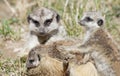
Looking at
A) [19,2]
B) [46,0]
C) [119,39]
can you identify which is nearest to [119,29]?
[119,39]

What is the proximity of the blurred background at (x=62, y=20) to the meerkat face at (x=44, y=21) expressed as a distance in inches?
15.8

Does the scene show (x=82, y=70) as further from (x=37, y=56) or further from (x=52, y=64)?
(x=37, y=56)

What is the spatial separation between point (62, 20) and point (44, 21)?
79 cm

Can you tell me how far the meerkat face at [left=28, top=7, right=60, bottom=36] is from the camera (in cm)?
890

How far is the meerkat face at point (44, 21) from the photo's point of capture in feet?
29.2

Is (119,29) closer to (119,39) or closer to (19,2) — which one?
(119,39)

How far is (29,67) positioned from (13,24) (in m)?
3.56

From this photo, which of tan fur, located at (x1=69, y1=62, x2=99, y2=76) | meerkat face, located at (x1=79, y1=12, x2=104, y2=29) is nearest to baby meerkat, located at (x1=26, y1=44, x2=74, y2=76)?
tan fur, located at (x1=69, y1=62, x2=99, y2=76)

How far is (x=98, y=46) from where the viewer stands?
7.36m

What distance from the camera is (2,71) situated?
7734mm

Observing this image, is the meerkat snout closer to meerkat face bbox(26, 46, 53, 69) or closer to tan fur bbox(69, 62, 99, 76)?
meerkat face bbox(26, 46, 53, 69)

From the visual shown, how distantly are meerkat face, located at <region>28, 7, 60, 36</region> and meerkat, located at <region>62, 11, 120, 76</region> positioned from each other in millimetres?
1122

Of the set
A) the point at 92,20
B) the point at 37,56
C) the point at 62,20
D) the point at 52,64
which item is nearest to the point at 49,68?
the point at 52,64

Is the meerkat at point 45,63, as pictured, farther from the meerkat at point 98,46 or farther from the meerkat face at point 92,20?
the meerkat face at point 92,20
